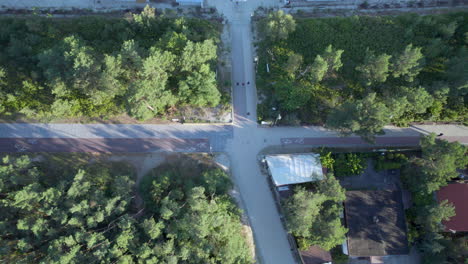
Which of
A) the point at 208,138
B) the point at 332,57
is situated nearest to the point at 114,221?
the point at 208,138

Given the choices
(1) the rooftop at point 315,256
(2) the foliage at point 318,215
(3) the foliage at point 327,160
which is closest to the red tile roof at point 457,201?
(2) the foliage at point 318,215

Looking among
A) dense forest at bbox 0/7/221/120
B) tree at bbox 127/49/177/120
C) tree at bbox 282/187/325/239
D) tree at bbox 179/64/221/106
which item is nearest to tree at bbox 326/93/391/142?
tree at bbox 282/187/325/239

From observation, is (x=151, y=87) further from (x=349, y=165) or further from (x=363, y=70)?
(x=363, y=70)

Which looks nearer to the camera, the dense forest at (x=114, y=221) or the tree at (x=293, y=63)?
the dense forest at (x=114, y=221)

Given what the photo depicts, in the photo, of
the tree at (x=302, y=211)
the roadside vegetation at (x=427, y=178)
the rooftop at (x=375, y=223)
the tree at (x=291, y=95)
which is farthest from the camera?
the tree at (x=291, y=95)

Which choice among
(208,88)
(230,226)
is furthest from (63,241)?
(208,88)

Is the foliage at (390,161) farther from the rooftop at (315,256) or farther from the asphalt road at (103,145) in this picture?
the asphalt road at (103,145)

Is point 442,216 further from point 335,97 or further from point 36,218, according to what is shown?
point 36,218
